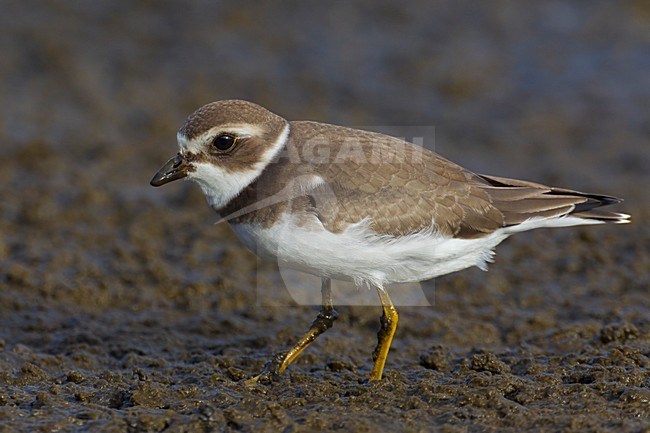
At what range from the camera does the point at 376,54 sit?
13.8 metres

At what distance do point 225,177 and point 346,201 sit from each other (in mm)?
874

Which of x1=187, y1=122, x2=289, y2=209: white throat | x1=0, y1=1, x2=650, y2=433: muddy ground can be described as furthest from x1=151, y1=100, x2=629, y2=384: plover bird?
x1=0, y1=1, x2=650, y2=433: muddy ground

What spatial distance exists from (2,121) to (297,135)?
657 cm

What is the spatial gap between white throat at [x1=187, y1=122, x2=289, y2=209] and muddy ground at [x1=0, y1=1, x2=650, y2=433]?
1.37 metres

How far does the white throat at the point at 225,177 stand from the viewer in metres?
6.37

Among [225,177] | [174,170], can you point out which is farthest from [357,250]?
[174,170]

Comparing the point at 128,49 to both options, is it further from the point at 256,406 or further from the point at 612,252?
the point at 256,406

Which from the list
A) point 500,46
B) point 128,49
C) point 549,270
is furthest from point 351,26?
point 549,270

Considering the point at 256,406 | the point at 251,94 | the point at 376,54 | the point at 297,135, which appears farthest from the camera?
the point at 376,54

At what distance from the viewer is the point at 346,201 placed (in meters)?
6.27

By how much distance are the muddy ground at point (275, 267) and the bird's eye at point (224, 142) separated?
5.64 feet

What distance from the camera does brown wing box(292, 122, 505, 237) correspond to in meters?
6.29

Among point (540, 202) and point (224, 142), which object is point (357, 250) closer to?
point (224, 142)

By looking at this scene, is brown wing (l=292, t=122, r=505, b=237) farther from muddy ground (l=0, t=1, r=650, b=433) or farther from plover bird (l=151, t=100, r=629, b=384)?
muddy ground (l=0, t=1, r=650, b=433)
